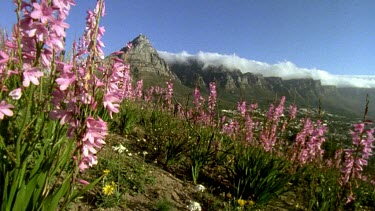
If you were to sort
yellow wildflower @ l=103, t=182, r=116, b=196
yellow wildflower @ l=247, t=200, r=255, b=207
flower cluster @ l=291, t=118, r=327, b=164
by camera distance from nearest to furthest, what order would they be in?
yellow wildflower @ l=103, t=182, r=116, b=196, yellow wildflower @ l=247, t=200, r=255, b=207, flower cluster @ l=291, t=118, r=327, b=164

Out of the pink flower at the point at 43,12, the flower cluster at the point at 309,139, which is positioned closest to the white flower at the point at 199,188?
the flower cluster at the point at 309,139

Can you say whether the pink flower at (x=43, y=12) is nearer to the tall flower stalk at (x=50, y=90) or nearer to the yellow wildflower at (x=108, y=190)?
the tall flower stalk at (x=50, y=90)

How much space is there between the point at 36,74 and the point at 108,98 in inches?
17.1

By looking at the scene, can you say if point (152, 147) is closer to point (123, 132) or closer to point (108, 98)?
point (123, 132)

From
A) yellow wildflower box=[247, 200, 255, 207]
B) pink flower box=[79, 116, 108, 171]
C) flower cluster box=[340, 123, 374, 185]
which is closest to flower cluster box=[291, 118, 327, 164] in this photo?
flower cluster box=[340, 123, 374, 185]

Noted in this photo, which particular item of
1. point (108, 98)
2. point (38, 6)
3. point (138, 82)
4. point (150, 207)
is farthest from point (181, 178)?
point (138, 82)

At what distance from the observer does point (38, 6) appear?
1.80 metres

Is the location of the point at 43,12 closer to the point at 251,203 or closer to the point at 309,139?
the point at 251,203

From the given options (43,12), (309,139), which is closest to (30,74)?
(43,12)

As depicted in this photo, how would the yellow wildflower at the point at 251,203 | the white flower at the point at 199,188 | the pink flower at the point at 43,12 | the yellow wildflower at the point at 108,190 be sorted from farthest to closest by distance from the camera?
the white flower at the point at 199,188, the yellow wildflower at the point at 251,203, the yellow wildflower at the point at 108,190, the pink flower at the point at 43,12

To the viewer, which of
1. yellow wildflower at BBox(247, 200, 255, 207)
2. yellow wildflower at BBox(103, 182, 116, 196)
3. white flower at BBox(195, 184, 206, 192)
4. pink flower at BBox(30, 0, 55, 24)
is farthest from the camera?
white flower at BBox(195, 184, 206, 192)

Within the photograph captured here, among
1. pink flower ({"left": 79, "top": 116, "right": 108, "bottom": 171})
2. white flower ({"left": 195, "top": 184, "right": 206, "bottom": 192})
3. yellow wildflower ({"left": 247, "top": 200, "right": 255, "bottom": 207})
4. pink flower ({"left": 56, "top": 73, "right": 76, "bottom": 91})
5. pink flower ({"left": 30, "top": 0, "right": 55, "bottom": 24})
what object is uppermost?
pink flower ({"left": 30, "top": 0, "right": 55, "bottom": 24})

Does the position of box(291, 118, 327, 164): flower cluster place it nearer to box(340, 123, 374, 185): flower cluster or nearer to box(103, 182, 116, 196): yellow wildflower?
box(340, 123, 374, 185): flower cluster

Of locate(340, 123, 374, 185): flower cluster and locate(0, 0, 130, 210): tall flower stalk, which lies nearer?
Result: locate(0, 0, 130, 210): tall flower stalk
